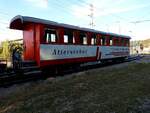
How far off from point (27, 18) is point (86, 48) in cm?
572

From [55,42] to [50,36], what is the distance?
1.65ft

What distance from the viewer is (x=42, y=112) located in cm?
541

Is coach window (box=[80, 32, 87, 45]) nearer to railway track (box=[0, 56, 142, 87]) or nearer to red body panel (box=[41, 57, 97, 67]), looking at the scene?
red body panel (box=[41, 57, 97, 67])

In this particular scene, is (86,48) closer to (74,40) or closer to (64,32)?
(74,40)

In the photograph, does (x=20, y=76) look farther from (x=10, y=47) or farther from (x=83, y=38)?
(x=83, y=38)

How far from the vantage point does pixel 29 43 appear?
42.6 feet

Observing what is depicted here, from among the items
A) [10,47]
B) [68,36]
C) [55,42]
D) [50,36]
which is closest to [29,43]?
[10,47]

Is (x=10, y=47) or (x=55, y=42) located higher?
(x=55, y=42)

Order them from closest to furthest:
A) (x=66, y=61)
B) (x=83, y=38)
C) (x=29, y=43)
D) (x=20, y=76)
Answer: (x=20, y=76), (x=29, y=43), (x=66, y=61), (x=83, y=38)

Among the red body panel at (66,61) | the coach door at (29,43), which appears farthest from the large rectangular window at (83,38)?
the coach door at (29,43)

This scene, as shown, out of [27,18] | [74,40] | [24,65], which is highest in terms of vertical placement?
[27,18]

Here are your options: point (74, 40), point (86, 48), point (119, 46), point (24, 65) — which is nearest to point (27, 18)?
point (24, 65)

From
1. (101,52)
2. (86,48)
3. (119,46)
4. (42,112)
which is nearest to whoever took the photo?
(42,112)

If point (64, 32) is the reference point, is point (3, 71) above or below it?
below
